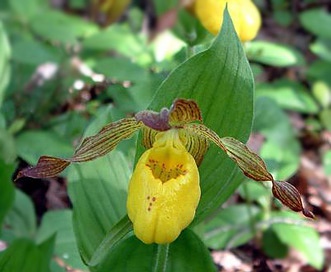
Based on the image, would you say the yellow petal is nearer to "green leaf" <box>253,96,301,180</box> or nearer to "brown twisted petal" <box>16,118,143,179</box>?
"brown twisted petal" <box>16,118,143,179</box>

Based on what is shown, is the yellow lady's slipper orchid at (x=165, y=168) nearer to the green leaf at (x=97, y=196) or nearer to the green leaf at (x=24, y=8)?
the green leaf at (x=97, y=196)

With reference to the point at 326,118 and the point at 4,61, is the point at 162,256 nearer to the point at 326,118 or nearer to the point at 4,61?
the point at 4,61

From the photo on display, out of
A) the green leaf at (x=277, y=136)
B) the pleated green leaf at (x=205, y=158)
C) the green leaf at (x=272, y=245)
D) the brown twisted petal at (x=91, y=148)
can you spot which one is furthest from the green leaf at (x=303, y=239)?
the brown twisted petal at (x=91, y=148)

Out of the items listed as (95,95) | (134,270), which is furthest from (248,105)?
(95,95)

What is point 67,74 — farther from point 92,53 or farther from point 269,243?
point 269,243

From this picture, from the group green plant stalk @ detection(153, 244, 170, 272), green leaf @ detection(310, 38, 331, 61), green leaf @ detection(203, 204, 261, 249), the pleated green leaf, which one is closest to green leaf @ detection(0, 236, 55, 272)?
the pleated green leaf

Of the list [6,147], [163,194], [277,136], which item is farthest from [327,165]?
[163,194]
